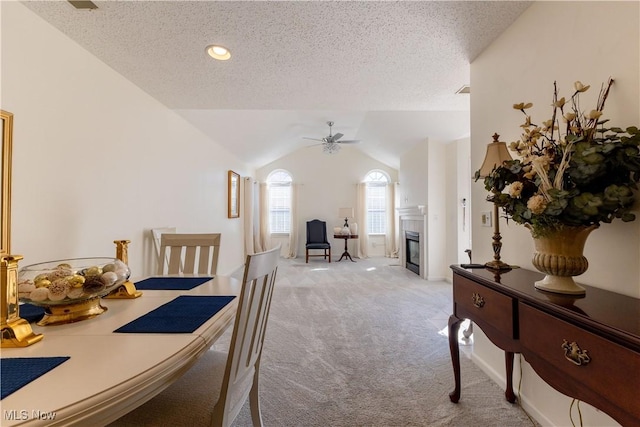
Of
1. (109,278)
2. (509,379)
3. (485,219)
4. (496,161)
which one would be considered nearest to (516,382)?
(509,379)

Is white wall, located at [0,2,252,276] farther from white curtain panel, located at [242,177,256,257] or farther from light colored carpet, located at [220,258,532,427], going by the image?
white curtain panel, located at [242,177,256,257]

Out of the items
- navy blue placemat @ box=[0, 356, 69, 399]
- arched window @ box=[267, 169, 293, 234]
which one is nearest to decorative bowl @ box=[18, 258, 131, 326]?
navy blue placemat @ box=[0, 356, 69, 399]

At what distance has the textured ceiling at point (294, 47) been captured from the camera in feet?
5.08

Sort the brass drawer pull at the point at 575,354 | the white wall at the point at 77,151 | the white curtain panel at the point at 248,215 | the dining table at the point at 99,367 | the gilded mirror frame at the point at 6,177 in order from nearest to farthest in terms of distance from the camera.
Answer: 1. the dining table at the point at 99,367
2. the brass drawer pull at the point at 575,354
3. the gilded mirror frame at the point at 6,177
4. the white wall at the point at 77,151
5. the white curtain panel at the point at 248,215

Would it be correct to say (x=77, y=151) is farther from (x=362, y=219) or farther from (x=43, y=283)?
(x=362, y=219)

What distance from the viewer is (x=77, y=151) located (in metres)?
1.84

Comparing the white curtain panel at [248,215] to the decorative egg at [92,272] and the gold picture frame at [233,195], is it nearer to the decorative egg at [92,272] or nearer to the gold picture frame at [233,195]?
the gold picture frame at [233,195]

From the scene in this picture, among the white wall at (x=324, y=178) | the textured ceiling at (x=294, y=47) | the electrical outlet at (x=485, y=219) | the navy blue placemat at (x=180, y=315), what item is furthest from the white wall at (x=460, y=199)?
the navy blue placemat at (x=180, y=315)

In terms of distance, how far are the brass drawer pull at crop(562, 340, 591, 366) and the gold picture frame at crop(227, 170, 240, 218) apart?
5.07 m

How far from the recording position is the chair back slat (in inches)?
36.0

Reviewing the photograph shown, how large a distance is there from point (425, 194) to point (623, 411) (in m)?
4.36

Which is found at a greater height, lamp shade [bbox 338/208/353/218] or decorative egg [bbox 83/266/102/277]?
lamp shade [bbox 338/208/353/218]

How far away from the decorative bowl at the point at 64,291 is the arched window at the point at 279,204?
21.1 ft

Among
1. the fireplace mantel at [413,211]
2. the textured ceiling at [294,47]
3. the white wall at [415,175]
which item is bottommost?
the fireplace mantel at [413,211]
